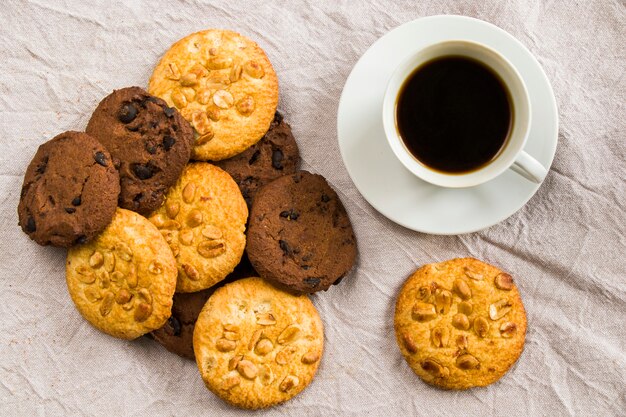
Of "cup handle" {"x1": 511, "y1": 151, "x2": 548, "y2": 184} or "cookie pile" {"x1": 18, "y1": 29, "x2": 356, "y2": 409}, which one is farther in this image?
"cookie pile" {"x1": 18, "y1": 29, "x2": 356, "y2": 409}

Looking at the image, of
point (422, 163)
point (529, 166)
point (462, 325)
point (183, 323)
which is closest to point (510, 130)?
point (529, 166)

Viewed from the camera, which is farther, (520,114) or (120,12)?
(120,12)

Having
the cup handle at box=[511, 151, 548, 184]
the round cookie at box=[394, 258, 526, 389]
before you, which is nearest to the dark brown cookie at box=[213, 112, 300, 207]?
the round cookie at box=[394, 258, 526, 389]

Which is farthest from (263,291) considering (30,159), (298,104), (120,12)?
(120,12)

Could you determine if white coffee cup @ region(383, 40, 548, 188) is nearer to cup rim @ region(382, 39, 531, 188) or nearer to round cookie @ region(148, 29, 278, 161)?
cup rim @ region(382, 39, 531, 188)

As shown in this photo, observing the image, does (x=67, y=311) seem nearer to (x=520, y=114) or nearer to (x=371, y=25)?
(x=371, y=25)

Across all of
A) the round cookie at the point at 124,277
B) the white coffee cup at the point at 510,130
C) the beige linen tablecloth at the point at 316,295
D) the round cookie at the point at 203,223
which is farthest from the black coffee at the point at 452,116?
the round cookie at the point at 124,277
